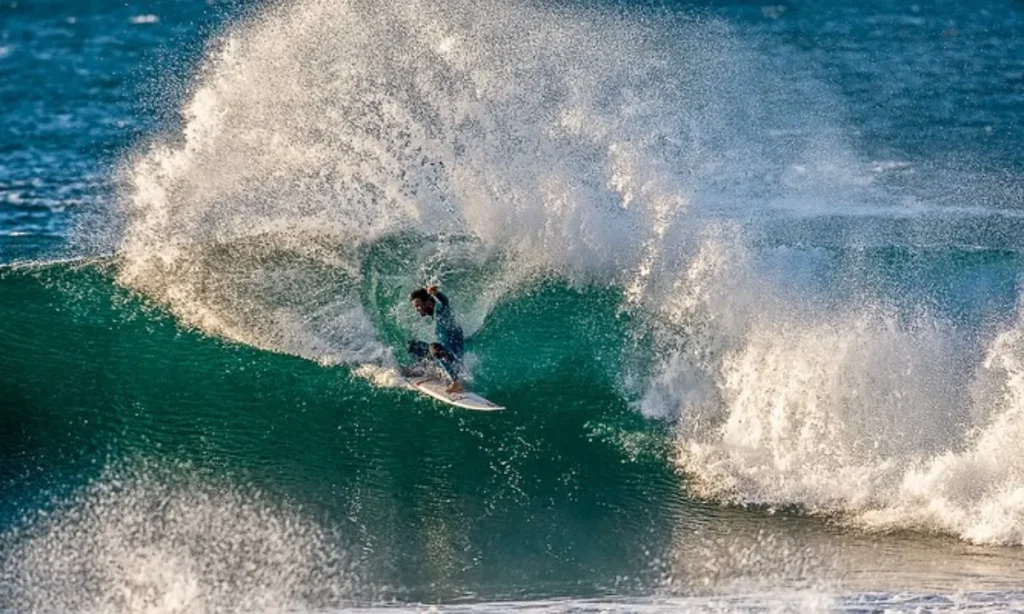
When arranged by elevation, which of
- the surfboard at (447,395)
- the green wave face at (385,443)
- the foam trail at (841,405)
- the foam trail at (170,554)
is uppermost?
the foam trail at (841,405)

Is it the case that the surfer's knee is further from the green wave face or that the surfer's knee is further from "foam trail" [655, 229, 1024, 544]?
"foam trail" [655, 229, 1024, 544]

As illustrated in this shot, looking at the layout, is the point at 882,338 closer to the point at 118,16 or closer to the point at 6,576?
the point at 6,576

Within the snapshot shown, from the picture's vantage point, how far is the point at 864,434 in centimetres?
1605

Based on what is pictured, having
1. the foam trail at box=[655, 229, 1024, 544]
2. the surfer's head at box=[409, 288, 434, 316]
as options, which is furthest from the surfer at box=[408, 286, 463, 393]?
the foam trail at box=[655, 229, 1024, 544]

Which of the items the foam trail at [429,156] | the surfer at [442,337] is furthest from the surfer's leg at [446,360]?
the foam trail at [429,156]

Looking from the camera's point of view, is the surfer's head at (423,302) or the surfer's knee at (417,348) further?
the surfer's knee at (417,348)

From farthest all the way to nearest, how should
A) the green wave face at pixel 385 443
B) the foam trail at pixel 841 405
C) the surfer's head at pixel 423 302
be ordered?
the surfer's head at pixel 423 302 < the foam trail at pixel 841 405 < the green wave face at pixel 385 443

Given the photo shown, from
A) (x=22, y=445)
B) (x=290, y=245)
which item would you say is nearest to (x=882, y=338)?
(x=290, y=245)

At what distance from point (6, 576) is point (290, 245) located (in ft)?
20.2

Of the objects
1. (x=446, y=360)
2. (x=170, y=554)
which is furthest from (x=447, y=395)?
(x=170, y=554)

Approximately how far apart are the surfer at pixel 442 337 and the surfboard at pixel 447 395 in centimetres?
9

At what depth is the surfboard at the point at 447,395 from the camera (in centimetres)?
1642

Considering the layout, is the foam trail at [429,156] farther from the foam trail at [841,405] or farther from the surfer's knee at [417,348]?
the foam trail at [841,405]

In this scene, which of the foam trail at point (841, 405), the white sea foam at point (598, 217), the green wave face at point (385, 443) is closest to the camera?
the green wave face at point (385, 443)
